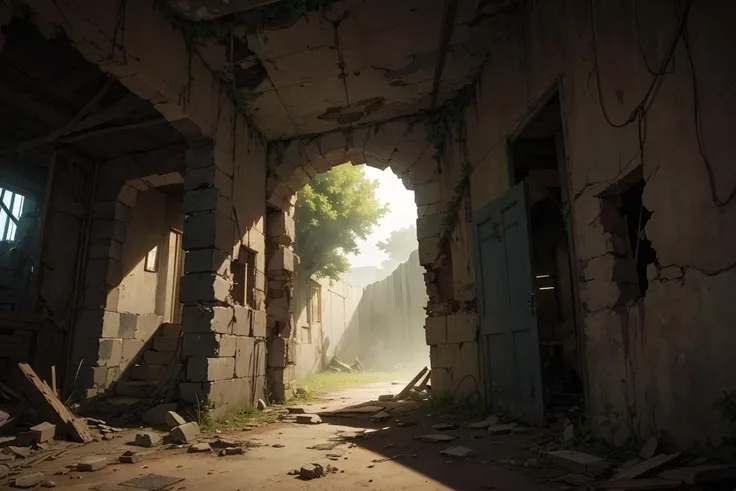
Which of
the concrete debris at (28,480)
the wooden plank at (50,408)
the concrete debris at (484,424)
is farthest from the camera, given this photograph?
the concrete debris at (484,424)

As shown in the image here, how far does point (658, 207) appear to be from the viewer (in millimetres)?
2951

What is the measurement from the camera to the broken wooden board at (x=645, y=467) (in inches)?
99.4

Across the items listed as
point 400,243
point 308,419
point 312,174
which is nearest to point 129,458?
point 308,419

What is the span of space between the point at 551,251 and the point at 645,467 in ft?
19.1

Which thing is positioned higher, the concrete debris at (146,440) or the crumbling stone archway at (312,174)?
the crumbling stone archway at (312,174)

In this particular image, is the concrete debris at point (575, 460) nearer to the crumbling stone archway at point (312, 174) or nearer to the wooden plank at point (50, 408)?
the crumbling stone archway at point (312, 174)

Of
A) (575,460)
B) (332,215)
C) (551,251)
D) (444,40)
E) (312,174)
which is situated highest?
(332,215)

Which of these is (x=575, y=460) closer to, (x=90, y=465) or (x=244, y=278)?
(x=90, y=465)

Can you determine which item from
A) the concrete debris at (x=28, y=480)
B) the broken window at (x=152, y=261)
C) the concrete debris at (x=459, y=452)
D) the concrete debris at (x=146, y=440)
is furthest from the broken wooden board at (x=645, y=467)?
the broken window at (x=152, y=261)

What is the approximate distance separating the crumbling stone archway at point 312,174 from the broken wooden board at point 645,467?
13.7ft

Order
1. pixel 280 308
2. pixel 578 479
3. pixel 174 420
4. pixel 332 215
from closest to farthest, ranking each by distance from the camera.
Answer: pixel 578 479 → pixel 174 420 → pixel 280 308 → pixel 332 215

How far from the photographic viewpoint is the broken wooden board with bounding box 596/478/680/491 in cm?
230

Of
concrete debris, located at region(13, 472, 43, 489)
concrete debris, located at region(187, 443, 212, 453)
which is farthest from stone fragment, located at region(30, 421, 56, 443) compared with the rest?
concrete debris, located at region(187, 443, 212, 453)

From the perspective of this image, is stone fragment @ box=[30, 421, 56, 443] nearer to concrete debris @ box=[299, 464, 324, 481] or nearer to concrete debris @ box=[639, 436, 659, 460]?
concrete debris @ box=[299, 464, 324, 481]
